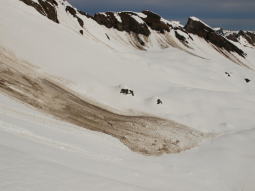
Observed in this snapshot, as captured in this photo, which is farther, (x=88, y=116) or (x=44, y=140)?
(x=88, y=116)

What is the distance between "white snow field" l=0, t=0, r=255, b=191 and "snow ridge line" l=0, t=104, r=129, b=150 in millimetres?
89

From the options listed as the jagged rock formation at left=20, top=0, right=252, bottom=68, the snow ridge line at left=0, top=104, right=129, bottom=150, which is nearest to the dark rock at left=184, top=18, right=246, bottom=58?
the jagged rock formation at left=20, top=0, right=252, bottom=68

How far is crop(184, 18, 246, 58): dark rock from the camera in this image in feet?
328

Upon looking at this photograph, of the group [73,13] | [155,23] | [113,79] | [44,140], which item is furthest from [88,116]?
[155,23]

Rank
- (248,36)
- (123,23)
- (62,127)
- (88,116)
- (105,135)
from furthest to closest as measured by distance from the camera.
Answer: (248,36)
(123,23)
(88,116)
(105,135)
(62,127)

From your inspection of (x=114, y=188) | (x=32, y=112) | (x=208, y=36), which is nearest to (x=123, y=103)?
(x=32, y=112)

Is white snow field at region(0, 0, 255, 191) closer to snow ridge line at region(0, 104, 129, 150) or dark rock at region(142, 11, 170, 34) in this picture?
snow ridge line at region(0, 104, 129, 150)

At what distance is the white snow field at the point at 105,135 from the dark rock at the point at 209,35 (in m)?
68.9

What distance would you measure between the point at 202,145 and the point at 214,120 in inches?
A: 247

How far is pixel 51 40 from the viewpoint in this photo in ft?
95.5

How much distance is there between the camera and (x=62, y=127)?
16312 millimetres

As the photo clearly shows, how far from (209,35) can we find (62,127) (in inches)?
4138

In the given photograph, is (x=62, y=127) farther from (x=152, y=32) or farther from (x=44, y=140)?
(x=152, y=32)

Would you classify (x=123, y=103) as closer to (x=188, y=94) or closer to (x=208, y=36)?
(x=188, y=94)
